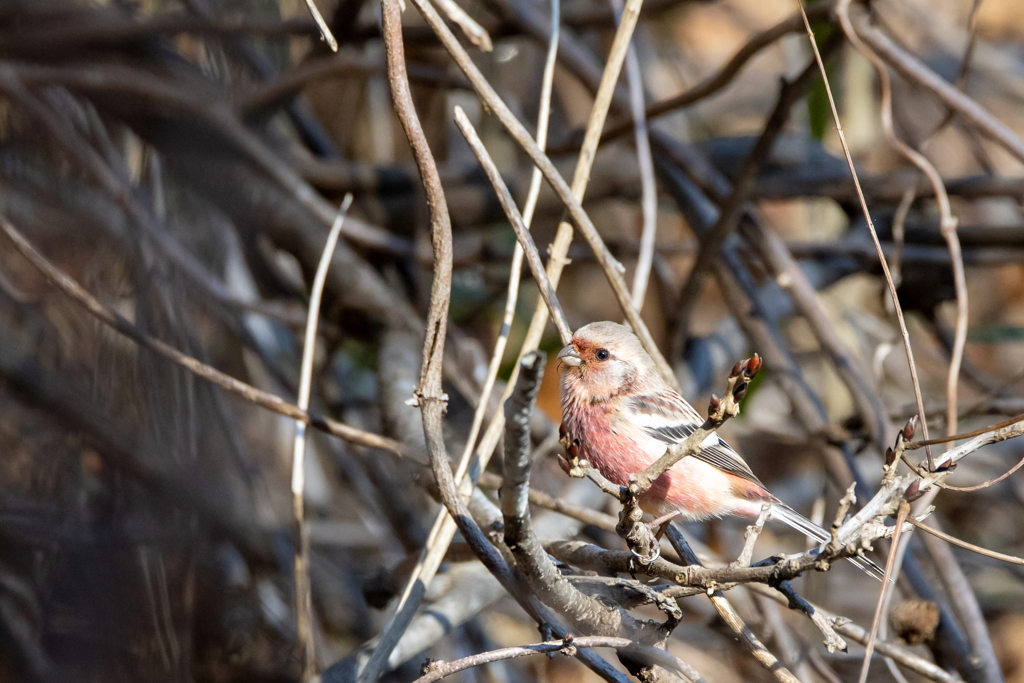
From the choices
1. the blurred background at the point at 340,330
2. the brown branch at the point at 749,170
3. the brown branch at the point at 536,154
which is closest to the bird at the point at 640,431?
the blurred background at the point at 340,330

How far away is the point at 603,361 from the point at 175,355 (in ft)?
5.27

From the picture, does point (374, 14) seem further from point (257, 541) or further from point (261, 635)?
point (261, 635)

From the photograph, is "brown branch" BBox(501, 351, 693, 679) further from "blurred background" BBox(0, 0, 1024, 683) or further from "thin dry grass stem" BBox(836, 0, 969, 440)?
"thin dry grass stem" BBox(836, 0, 969, 440)

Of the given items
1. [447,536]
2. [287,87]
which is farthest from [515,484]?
[287,87]

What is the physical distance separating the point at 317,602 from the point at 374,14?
3.09 m

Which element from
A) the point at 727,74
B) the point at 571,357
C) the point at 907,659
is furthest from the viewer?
the point at 727,74

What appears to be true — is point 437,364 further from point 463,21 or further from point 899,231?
point 899,231

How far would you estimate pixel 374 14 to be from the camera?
4.57 meters

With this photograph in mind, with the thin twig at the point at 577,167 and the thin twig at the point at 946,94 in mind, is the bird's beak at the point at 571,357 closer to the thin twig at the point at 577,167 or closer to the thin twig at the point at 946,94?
the thin twig at the point at 577,167

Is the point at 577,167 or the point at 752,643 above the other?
the point at 577,167

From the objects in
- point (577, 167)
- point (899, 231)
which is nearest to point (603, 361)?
point (577, 167)

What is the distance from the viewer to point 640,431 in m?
3.22

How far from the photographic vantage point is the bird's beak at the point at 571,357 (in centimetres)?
303

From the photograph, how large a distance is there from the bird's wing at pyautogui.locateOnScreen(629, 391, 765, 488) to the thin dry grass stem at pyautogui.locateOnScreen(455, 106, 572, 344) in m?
1.19
